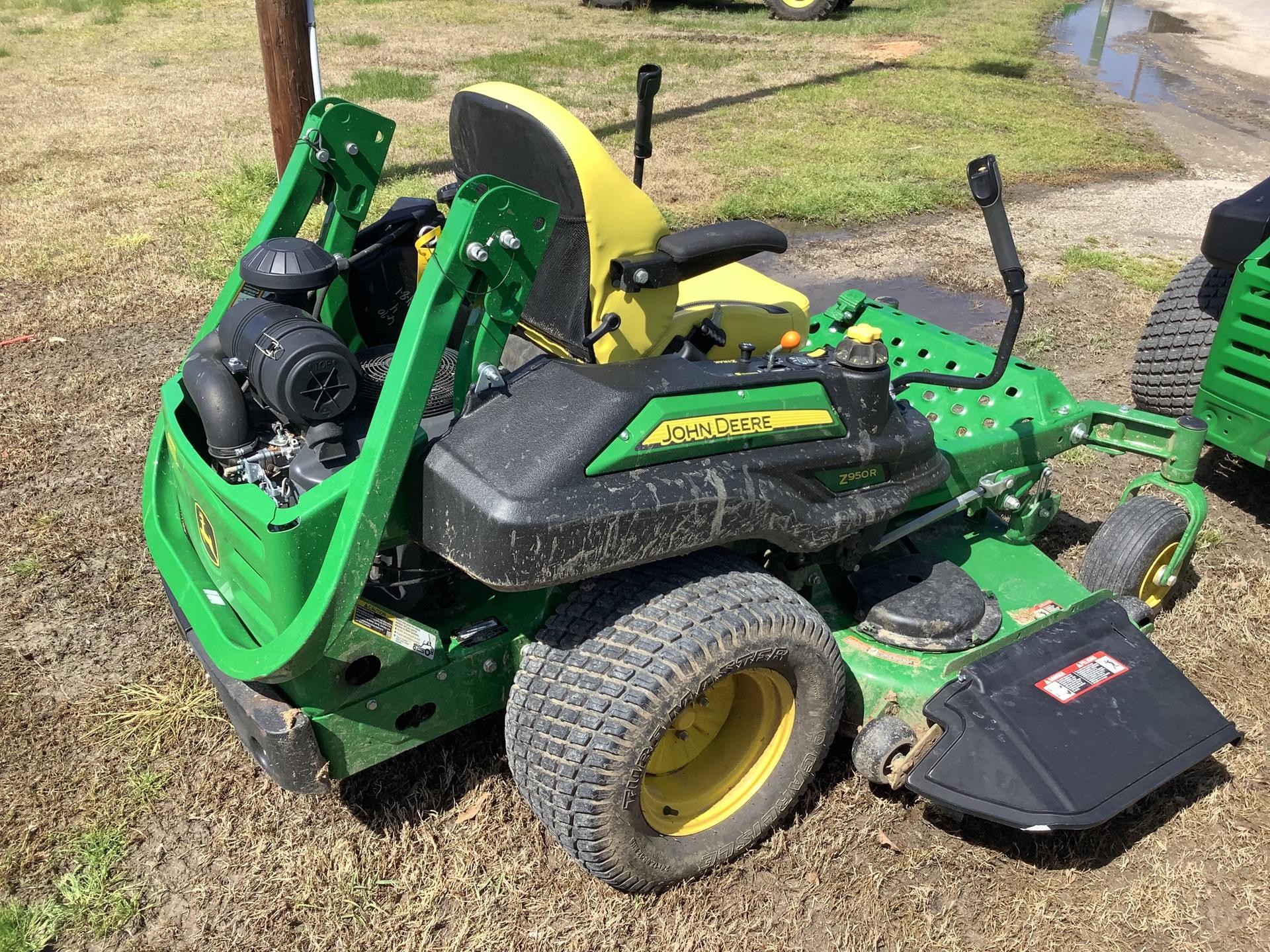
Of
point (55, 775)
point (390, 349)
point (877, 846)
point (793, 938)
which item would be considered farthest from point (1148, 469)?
point (55, 775)

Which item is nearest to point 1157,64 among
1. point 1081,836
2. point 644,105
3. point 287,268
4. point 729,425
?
point 644,105

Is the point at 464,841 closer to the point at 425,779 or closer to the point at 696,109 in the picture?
the point at 425,779

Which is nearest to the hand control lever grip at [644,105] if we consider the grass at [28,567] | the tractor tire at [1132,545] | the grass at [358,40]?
the tractor tire at [1132,545]

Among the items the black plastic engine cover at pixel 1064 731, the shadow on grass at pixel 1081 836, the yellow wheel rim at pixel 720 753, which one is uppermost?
the black plastic engine cover at pixel 1064 731

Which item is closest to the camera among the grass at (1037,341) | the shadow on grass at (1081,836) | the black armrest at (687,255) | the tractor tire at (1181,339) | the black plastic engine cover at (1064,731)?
the black plastic engine cover at (1064,731)

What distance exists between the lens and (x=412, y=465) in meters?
1.93

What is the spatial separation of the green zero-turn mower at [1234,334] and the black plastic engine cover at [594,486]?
73.4 inches

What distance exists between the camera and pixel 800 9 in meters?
15.6

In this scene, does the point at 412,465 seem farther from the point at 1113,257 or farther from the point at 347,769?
the point at 1113,257

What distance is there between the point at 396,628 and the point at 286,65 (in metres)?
4.48

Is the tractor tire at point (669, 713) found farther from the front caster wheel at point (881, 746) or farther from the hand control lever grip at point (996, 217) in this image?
the hand control lever grip at point (996, 217)

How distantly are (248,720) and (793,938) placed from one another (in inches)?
48.4

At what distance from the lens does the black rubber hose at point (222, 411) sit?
2.18 meters

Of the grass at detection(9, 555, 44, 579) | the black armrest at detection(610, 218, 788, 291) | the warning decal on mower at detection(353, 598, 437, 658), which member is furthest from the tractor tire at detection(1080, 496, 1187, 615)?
the grass at detection(9, 555, 44, 579)
